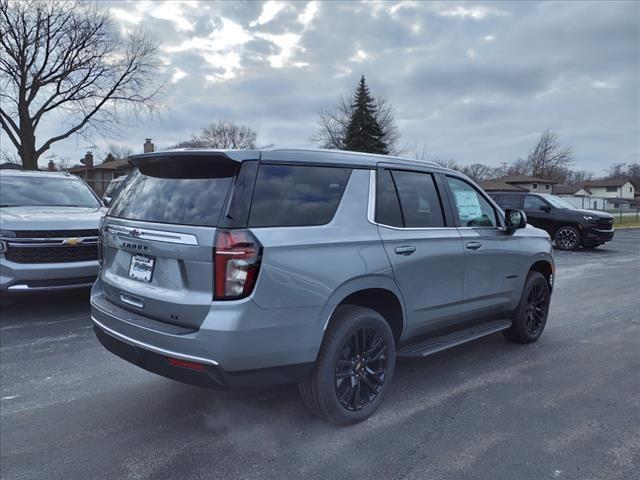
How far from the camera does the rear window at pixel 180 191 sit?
9.04 ft

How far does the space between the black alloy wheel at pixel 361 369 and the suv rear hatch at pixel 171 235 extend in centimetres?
107

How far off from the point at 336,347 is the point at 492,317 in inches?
85.6

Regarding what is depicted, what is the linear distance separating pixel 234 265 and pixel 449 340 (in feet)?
7.04

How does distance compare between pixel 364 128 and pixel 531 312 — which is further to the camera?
pixel 364 128

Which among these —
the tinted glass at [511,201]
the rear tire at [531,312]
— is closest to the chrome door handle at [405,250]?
the rear tire at [531,312]

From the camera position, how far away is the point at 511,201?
16.1 m

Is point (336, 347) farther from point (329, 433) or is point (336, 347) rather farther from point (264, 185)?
point (264, 185)

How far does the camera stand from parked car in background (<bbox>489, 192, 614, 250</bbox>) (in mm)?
13977

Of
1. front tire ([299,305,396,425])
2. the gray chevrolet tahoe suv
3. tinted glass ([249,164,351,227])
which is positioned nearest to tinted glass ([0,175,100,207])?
the gray chevrolet tahoe suv

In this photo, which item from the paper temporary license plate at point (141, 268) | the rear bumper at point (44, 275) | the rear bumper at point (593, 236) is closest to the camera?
the paper temporary license plate at point (141, 268)

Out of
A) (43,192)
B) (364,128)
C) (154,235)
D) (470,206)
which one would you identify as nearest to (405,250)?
(470,206)

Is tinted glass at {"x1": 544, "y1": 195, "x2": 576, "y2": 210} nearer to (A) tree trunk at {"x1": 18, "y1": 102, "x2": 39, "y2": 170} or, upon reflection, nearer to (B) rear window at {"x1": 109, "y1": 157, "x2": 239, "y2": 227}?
(B) rear window at {"x1": 109, "y1": 157, "x2": 239, "y2": 227}

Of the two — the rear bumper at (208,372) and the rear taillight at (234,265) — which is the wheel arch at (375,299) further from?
the rear taillight at (234,265)

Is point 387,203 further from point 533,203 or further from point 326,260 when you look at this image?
point 533,203
